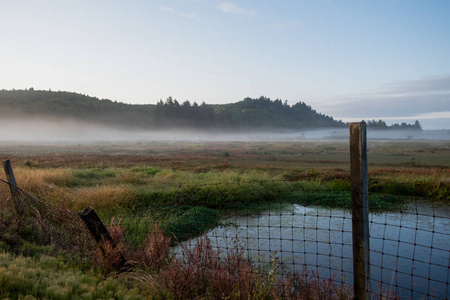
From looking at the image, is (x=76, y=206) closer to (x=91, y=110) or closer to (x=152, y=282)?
(x=152, y=282)

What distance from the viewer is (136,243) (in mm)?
8672

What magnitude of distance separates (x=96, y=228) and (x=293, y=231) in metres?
7.04

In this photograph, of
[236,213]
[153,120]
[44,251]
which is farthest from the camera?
[153,120]

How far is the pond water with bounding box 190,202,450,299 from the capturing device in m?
6.83

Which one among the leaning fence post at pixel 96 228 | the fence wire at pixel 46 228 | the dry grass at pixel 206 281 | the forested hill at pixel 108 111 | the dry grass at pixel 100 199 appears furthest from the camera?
the forested hill at pixel 108 111

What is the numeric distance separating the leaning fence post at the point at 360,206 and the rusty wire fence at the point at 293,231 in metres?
A: 0.21

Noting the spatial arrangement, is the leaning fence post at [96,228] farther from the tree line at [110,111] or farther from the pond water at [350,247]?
the tree line at [110,111]

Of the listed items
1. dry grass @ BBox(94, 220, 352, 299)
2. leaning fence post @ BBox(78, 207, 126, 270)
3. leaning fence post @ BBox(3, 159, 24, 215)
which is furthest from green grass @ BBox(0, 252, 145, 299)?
leaning fence post @ BBox(3, 159, 24, 215)

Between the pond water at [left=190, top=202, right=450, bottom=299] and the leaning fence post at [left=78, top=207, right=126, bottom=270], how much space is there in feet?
6.10

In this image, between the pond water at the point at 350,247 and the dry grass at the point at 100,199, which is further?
the dry grass at the point at 100,199

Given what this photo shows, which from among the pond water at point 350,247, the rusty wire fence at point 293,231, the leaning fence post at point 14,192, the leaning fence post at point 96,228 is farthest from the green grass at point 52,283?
the leaning fence post at point 14,192

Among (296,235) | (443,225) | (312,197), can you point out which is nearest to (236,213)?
(296,235)

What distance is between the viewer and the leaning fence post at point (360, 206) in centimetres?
441

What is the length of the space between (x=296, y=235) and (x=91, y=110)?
157310 mm
